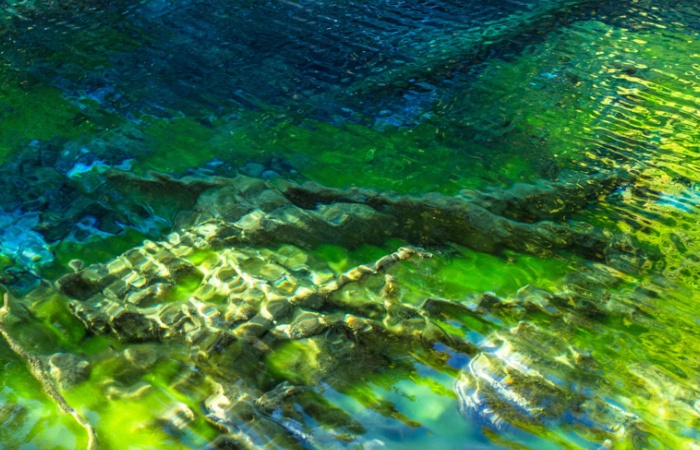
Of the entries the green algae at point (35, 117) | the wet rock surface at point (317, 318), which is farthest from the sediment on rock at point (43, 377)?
the green algae at point (35, 117)

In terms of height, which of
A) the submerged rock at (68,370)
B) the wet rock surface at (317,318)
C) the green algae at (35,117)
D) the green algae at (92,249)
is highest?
the green algae at (35,117)

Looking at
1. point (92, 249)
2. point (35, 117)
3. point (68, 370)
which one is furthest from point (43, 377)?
point (35, 117)

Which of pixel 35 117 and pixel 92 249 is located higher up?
Result: pixel 35 117

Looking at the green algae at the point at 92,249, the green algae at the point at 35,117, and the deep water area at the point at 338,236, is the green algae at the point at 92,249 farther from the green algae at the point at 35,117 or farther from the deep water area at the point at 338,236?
the green algae at the point at 35,117

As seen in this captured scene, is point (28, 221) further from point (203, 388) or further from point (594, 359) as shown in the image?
point (594, 359)

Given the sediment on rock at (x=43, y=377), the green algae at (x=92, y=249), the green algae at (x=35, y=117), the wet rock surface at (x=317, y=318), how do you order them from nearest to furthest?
1. the sediment on rock at (x=43, y=377)
2. the wet rock surface at (x=317, y=318)
3. the green algae at (x=92, y=249)
4. the green algae at (x=35, y=117)

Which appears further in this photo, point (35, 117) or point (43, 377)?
point (35, 117)

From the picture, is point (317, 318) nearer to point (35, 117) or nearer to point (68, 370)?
point (68, 370)

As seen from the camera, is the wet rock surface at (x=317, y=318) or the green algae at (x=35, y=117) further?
the green algae at (x=35, y=117)

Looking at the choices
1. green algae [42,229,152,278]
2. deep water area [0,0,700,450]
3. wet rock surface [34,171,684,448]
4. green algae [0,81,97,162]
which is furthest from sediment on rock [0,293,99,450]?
green algae [0,81,97,162]
